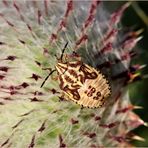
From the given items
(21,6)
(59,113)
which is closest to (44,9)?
(21,6)

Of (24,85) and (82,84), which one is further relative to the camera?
(24,85)

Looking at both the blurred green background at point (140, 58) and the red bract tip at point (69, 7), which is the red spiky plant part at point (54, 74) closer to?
the red bract tip at point (69, 7)

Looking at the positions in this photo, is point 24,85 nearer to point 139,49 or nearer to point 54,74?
point 54,74

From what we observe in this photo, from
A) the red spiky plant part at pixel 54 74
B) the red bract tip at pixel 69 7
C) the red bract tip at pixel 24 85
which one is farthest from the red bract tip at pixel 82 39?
the red bract tip at pixel 24 85

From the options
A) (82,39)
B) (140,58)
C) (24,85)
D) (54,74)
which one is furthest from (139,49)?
(24,85)

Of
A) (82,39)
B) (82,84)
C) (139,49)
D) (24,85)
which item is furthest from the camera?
(139,49)

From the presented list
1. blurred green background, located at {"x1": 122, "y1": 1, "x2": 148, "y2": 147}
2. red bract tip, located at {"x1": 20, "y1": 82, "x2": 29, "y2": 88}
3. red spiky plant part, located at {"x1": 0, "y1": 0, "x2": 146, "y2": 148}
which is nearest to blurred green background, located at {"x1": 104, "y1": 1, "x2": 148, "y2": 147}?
blurred green background, located at {"x1": 122, "y1": 1, "x2": 148, "y2": 147}
